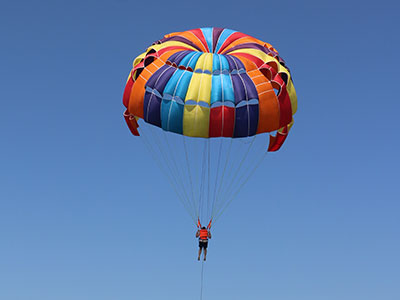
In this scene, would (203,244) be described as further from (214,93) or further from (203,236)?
(214,93)

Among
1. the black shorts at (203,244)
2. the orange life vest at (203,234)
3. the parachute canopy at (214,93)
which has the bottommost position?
the black shorts at (203,244)

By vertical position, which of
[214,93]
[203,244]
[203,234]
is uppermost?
[214,93]

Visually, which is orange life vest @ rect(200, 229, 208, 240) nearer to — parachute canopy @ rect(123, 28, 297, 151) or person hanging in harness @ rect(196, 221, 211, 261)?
person hanging in harness @ rect(196, 221, 211, 261)

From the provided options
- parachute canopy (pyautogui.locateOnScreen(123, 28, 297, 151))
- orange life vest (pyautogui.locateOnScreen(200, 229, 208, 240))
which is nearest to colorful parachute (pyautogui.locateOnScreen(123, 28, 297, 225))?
parachute canopy (pyautogui.locateOnScreen(123, 28, 297, 151))

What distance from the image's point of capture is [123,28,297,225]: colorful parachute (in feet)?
146

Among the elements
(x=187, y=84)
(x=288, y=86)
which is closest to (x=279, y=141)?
(x=288, y=86)

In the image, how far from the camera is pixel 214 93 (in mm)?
44406

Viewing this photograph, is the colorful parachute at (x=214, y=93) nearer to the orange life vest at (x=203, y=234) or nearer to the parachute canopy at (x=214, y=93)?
the parachute canopy at (x=214, y=93)

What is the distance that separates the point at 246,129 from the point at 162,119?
14.4 feet

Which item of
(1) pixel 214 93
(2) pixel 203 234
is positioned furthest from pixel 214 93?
(2) pixel 203 234

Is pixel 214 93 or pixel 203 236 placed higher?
pixel 214 93

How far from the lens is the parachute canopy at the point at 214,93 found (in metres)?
44.5

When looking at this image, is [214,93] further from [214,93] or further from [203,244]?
[203,244]

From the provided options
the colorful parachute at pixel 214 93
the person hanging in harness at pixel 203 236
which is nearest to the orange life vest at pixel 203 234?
the person hanging in harness at pixel 203 236
